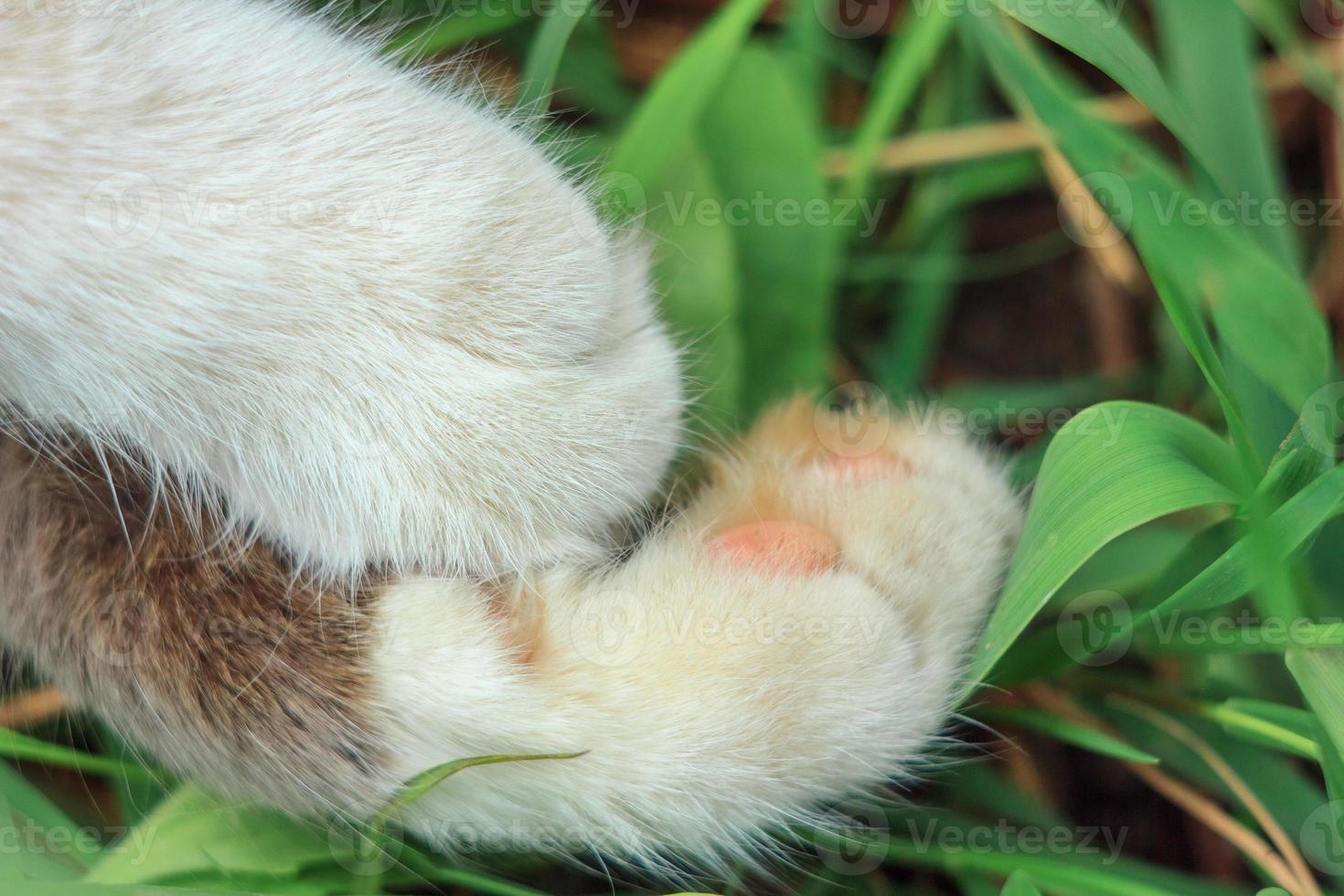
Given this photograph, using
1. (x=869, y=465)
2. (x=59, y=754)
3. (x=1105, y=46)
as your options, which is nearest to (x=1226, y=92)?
(x=1105, y=46)

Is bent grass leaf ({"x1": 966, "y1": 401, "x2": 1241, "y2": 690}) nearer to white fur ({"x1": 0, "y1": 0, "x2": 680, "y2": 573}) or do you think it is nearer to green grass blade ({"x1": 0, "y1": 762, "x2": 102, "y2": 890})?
white fur ({"x1": 0, "y1": 0, "x2": 680, "y2": 573})

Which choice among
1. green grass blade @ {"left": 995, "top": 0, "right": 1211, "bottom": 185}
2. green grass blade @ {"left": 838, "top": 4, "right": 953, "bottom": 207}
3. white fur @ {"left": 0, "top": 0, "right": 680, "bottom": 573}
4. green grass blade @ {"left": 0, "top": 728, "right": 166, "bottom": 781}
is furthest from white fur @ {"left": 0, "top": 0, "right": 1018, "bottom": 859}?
green grass blade @ {"left": 838, "top": 4, "right": 953, "bottom": 207}

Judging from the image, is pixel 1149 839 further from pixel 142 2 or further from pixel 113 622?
pixel 142 2

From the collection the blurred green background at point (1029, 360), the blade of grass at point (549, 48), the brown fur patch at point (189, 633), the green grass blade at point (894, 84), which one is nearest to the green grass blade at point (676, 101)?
the blurred green background at point (1029, 360)

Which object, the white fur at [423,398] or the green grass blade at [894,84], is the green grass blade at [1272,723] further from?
the green grass blade at [894,84]

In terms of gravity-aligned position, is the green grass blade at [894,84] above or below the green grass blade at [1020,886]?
above
